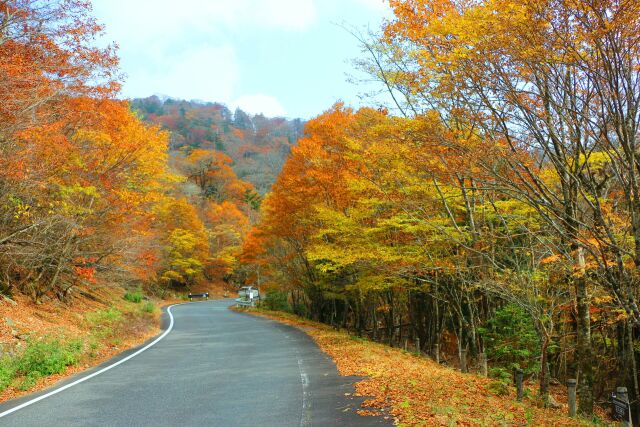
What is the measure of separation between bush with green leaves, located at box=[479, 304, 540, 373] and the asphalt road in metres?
6.37

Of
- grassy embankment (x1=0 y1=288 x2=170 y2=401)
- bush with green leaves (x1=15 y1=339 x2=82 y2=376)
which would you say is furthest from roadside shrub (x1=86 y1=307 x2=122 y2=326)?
bush with green leaves (x1=15 y1=339 x2=82 y2=376)

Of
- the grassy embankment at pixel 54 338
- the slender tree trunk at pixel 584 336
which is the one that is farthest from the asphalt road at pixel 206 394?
the slender tree trunk at pixel 584 336

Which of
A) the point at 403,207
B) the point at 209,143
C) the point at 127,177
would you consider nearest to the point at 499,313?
the point at 403,207

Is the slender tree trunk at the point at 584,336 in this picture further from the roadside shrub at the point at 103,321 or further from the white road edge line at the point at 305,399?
the roadside shrub at the point at 103,321

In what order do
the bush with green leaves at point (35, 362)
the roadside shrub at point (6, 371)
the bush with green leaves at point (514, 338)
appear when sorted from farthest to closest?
the bush with green leaves at point (514, 338), the bush with green leaves at point (35, 362), the roadside shrub at point (6, 371)

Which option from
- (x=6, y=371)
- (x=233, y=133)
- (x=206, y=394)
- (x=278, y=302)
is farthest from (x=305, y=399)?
(x=233, y=133)

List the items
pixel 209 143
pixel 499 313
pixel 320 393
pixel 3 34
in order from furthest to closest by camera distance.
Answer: pixel 209 143
pixel 499 313
pixel 3 34
pixel 320 393

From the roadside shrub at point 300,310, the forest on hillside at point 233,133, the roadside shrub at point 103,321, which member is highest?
the forest on hillside at point 233,133

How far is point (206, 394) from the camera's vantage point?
25.7 feet

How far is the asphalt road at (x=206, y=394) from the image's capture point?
6258 millimetres

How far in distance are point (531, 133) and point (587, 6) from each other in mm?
2264

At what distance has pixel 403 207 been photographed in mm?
12359

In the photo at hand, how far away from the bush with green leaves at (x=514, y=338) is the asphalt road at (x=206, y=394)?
6.37 m

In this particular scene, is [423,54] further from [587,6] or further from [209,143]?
[209,143]
